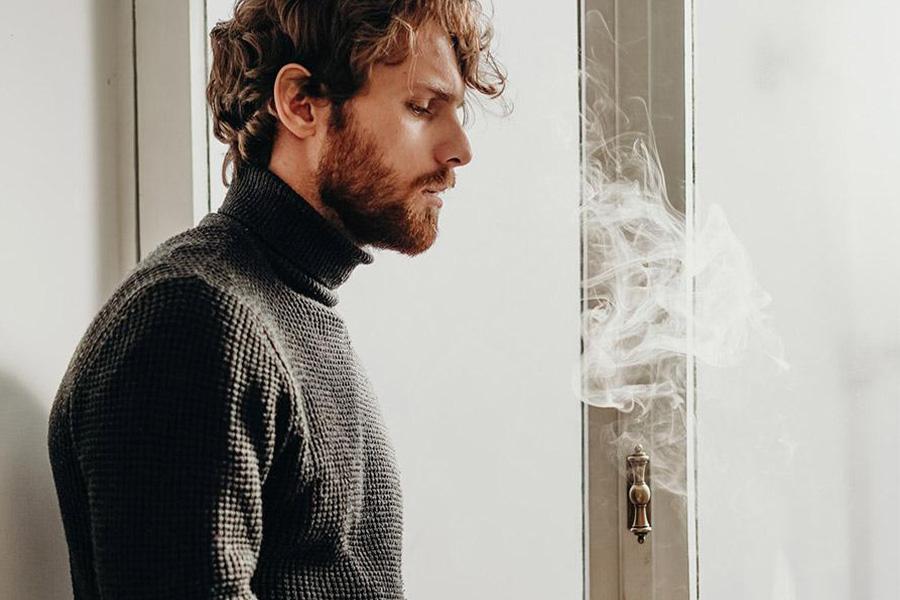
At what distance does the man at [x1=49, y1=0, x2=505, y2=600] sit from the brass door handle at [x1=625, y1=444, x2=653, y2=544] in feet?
1.72

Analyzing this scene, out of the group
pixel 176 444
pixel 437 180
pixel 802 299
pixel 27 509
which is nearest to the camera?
pixel 176 444

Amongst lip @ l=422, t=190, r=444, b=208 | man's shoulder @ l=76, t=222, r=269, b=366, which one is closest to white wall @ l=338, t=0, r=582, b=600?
lip @ l=422, t=190, r=444, b=208

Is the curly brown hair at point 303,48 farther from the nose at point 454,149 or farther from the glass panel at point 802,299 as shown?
the glass panel at point 802,299

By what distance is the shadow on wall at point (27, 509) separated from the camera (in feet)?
3.52

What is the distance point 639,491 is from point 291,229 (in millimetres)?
733

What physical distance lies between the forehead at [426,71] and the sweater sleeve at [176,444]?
35 cm

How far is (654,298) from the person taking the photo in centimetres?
158

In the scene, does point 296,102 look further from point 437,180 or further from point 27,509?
point 27,509

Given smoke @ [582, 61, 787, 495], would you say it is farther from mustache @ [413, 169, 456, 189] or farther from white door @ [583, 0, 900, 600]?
mustache @ [413, 169, 456, 189]

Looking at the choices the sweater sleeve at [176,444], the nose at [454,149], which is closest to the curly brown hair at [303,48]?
the nose at [454,149]

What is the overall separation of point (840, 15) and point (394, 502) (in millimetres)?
952

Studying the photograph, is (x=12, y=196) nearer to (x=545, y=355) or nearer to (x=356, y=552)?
(x=356, y=552)

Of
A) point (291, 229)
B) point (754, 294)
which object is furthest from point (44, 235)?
point (754, 294)

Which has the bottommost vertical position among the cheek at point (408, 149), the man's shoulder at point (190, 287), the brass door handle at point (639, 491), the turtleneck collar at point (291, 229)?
the brass door handle at point (639, 491)
